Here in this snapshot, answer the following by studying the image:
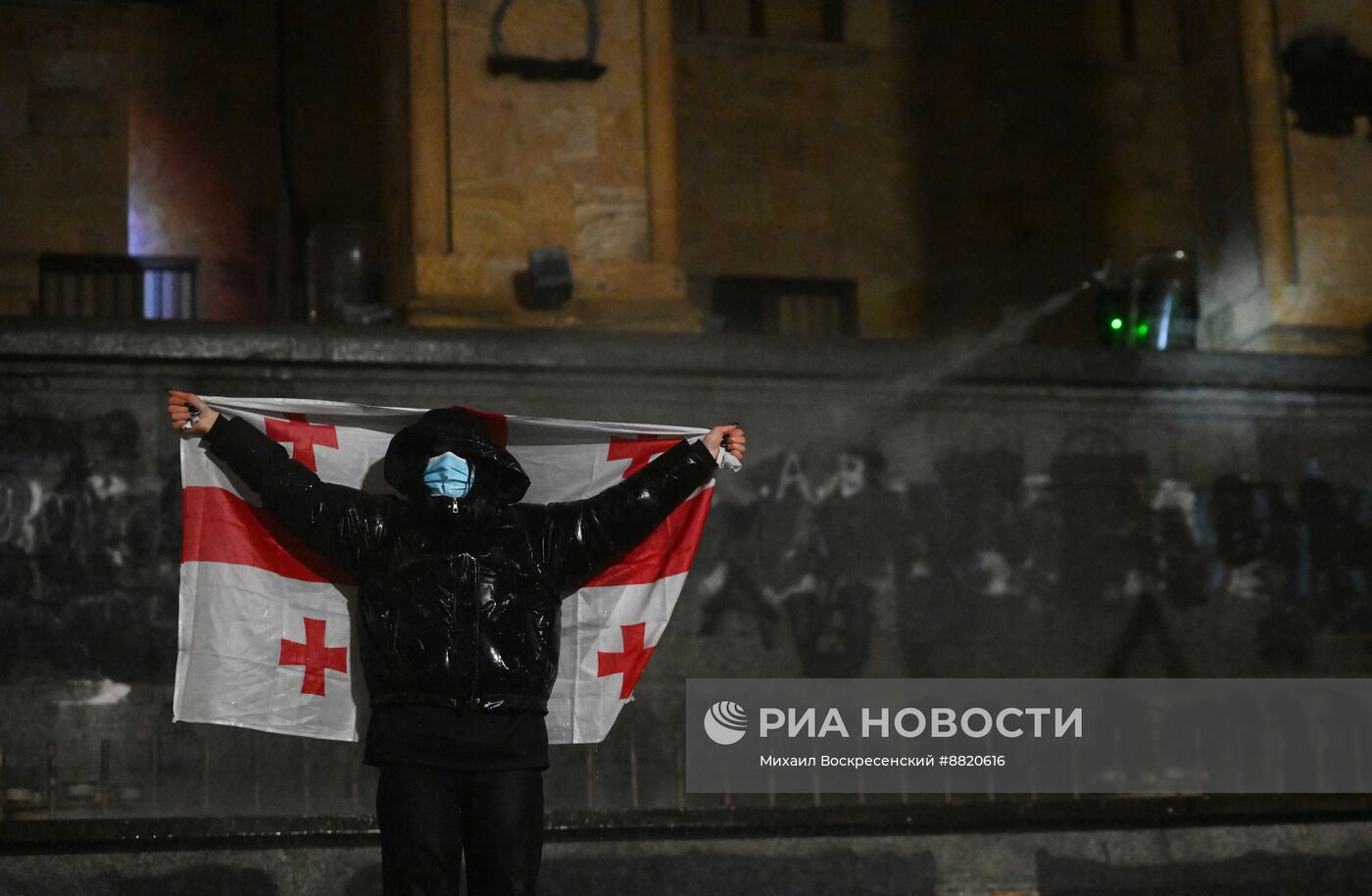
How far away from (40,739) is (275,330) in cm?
252

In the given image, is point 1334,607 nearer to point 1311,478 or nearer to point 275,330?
point 1311,478

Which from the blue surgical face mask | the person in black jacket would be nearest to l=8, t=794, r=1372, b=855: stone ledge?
the person in black jacket

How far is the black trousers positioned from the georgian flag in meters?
1.02

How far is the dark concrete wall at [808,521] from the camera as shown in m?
9.61

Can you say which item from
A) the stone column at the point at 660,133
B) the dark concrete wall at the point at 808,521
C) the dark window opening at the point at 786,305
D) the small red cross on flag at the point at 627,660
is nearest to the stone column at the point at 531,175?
the stone column at the point at 660,133

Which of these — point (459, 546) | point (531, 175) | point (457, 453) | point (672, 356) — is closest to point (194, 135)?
point (531, 175)

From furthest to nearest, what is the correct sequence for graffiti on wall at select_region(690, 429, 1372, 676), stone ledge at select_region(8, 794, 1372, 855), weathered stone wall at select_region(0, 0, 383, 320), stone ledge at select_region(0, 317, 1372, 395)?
weathered stone wall at select_region(0, 0, 383, 320) → graffiti on wall at select_region(690, 429, 1372, 676) → stone ledge at select_region(0, 317, 1372, 395) → stone ledge at select_region(8, 794, 1372, 855)

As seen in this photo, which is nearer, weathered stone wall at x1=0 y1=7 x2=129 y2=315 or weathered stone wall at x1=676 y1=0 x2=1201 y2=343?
weathered stone wall at x1=0 y1=7 x2=129 y2=315

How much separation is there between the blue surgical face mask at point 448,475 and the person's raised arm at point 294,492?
0.26 meters

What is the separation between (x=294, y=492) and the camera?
681 centimetres

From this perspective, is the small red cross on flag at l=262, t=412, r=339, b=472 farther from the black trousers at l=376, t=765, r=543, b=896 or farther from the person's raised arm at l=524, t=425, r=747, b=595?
the black trousers at l=376, t=765, r=543, b=896

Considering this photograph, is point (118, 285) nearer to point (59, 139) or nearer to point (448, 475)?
point (59, 139)

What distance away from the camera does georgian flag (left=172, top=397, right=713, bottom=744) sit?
23.9ft

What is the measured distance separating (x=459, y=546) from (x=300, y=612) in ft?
3.51
